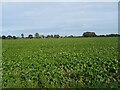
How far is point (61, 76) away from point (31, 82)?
136cm

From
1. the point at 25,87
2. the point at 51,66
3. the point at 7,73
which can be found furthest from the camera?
the point at 51,66

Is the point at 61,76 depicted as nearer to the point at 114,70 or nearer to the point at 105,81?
the point at 105,81

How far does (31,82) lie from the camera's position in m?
9.25

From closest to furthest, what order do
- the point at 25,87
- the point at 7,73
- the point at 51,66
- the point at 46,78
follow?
the point at 25,87, the point at 46,78, the point at 7,73, the point at 51,66

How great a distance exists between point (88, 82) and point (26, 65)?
4.20 metres

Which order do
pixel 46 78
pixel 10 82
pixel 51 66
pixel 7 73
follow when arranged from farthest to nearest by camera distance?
pixel 51 66 → pixel 7 73 → pixel 46 78 → pixel 10 82

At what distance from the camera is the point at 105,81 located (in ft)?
30.6

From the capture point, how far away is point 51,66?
1222 centimetres

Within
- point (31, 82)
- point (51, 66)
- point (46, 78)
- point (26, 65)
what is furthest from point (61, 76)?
point (26, 65)

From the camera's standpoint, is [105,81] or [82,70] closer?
[105,81]

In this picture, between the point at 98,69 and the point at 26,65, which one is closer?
the point at 98,69

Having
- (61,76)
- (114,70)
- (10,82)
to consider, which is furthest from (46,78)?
(114,70)

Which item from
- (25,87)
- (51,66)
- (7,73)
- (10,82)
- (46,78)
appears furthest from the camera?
(51,66)

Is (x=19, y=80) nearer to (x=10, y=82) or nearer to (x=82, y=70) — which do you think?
(x=10, y=82)
